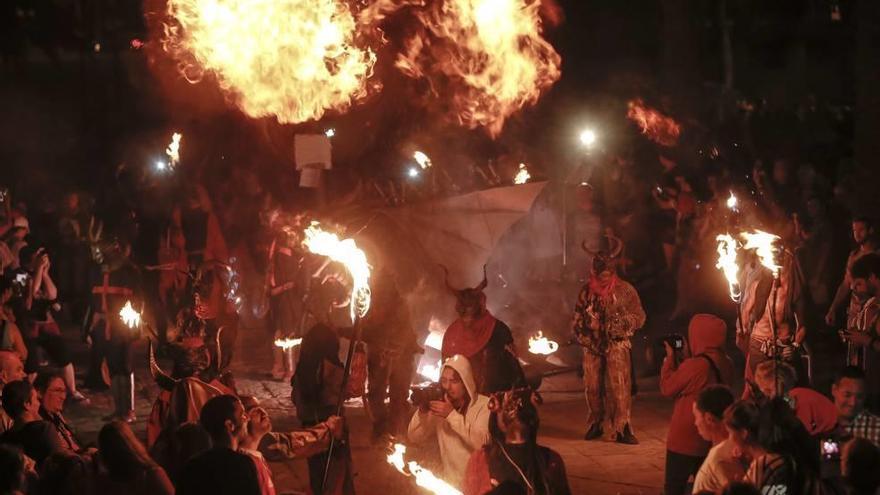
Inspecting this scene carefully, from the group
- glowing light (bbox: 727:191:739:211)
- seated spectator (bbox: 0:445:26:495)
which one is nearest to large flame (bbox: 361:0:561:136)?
glowing light (bbox: 727:191:739:211)

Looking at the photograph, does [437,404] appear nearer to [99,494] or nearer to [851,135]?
[99,494]

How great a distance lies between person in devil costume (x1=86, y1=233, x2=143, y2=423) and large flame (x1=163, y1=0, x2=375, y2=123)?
2.35 metres

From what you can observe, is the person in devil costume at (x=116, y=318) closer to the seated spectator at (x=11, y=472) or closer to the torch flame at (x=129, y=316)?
the torch flame at (x=129, y=316)

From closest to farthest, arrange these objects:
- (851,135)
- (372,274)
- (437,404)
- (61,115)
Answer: (437,404)
(372,274)
(851,135)
(61,115)

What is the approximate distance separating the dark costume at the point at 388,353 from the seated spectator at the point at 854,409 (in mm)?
4297

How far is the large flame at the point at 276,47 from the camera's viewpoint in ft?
39.3

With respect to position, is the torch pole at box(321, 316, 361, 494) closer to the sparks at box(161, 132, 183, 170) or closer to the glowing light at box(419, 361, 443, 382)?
the glowing light at box(419, 361, 443, 382)

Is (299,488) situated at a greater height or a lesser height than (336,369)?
lesser

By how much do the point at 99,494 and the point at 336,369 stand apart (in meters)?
3.02

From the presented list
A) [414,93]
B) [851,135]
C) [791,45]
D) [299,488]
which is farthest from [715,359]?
Result: [791,45]

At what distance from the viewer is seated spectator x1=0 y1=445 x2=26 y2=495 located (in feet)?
17.4

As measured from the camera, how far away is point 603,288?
1080 cm

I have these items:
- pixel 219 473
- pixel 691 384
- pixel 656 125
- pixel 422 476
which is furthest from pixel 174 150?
pixel 219 473

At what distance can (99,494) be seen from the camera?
555 centimetres
